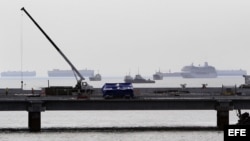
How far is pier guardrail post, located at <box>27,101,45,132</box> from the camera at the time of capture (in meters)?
95.2

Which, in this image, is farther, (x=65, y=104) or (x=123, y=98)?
(x=123, y=98)

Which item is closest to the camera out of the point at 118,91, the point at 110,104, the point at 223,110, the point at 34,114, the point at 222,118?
the point at 110,104

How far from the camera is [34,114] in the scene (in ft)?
315

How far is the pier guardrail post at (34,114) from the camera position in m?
95.2

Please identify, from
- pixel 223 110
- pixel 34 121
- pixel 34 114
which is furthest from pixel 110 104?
pixel 223 110

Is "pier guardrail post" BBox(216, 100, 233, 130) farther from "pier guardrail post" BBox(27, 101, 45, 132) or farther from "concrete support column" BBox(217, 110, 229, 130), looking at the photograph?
"pier guardrail post" BBox(27, 101, 45, 132)

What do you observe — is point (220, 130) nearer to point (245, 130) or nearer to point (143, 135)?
point (143, 135)

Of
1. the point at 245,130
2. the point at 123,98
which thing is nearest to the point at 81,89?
the point at 123,98

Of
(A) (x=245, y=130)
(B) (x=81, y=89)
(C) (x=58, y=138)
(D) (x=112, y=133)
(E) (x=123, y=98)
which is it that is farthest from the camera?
(B) (x=81, y=89)

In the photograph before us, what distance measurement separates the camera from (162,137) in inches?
3553

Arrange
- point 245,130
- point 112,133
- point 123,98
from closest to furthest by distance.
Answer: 1. point 245,130
2. point 112,133
3. point 123,98

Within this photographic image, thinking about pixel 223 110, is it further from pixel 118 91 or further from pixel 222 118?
pixel 118 91

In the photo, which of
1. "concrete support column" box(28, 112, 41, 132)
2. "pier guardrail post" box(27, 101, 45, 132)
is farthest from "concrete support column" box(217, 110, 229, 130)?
"concrete support column" box(28, 112, 41, 132)

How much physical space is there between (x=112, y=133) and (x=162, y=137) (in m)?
7.43
